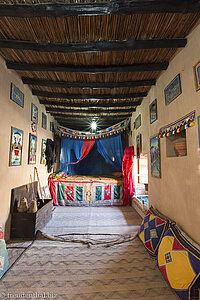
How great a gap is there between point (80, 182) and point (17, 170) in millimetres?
2062

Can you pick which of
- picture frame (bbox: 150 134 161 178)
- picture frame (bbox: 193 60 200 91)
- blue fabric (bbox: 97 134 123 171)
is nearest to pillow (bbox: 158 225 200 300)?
picture frame (bbox: 150 134 161 178)

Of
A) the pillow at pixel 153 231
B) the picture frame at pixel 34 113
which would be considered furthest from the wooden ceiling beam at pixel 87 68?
the pillow at pixel 153 231

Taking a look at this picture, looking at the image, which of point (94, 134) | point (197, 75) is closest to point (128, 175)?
point (94, 134)

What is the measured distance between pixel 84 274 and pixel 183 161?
1789 millimetres

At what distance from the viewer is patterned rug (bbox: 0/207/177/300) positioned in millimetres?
1420

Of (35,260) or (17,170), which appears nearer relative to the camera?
(35,260)

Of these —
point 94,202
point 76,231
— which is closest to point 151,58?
point 76,231

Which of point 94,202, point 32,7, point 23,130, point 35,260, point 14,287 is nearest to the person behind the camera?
point 32,7

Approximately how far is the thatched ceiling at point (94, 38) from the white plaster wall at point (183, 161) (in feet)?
0.66

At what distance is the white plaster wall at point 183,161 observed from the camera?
1492 mm

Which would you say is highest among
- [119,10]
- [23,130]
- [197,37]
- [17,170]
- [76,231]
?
[119,10]

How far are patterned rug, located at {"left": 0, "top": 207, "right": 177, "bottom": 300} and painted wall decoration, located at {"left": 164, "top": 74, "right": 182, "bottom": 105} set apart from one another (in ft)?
7.20

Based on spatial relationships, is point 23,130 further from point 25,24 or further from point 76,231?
point 76,231

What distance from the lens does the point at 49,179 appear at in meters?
4.43
